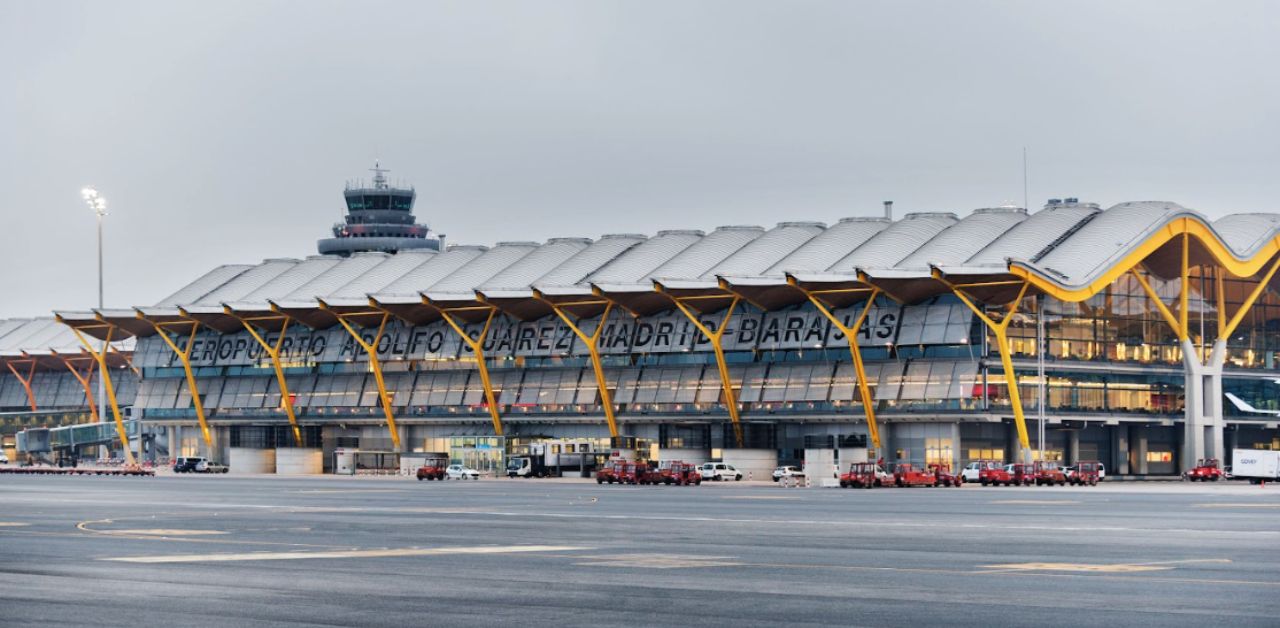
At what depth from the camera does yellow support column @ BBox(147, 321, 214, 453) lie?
178 meters

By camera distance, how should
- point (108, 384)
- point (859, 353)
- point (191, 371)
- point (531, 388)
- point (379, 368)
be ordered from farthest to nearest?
1. point (108, 384)
2. point (191, 371)
3. point (379, 368)
4. point (531, 388)
5. point (859, 353)

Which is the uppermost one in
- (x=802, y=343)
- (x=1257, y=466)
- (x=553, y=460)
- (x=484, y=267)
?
(x=484, y=267)

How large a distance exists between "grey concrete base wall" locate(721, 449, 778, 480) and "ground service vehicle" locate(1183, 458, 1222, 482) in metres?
29.9

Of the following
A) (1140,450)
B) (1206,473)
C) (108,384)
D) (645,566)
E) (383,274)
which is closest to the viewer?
(645,566)

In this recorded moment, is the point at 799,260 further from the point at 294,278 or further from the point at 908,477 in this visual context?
the point at 294,278

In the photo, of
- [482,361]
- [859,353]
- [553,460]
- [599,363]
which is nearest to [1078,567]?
[859,353]

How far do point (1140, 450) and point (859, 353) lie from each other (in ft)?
77.7

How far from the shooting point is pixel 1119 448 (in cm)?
13800

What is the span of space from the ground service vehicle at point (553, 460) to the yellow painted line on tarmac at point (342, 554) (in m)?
95.1

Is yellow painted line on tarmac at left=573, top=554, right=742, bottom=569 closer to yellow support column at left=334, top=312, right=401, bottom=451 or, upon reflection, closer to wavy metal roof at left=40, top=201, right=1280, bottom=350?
wavy metal roof at left=40, top=201, right=1280, bottom=350

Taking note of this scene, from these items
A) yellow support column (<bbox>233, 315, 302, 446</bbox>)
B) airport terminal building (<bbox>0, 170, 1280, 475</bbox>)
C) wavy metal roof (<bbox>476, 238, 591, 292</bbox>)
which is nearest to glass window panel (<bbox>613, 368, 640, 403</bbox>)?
airport terminal building (<bbox>0, 170, 1280, 475</bbox>)

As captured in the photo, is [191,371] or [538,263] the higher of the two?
[538,263]

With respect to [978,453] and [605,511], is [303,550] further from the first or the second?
[978,453]

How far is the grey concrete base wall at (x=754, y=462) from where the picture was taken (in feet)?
440
